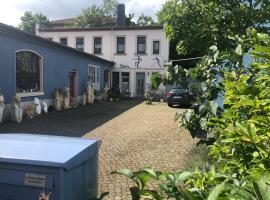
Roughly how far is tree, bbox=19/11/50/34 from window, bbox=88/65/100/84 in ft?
115

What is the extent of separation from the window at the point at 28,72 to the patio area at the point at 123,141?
160 centimetres

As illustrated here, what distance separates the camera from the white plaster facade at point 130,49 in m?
34.7

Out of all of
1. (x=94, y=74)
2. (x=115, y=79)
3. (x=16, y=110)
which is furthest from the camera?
(x=115, y=79)

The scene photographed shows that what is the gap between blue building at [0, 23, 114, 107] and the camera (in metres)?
15.9

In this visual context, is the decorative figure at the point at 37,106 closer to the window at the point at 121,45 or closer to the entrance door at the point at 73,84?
the entrance door at the point at 73,84

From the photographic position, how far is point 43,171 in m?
2.41

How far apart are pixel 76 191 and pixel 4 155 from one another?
0.54 meters

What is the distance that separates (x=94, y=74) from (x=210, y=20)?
61.6ft

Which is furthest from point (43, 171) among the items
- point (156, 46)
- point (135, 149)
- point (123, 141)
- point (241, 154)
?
point (156, 46)

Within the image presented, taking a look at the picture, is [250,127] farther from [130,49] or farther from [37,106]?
[130,49]

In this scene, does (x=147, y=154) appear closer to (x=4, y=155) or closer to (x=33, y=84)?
(x=4, y=155)

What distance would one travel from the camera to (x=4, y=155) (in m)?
2.55

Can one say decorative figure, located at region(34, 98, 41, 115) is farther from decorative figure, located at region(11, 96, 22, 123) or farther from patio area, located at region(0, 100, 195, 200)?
decorative figure, located at region(11, 96, 22, 123)

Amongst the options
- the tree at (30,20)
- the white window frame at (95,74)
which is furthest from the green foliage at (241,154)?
the tree at (30,20)
